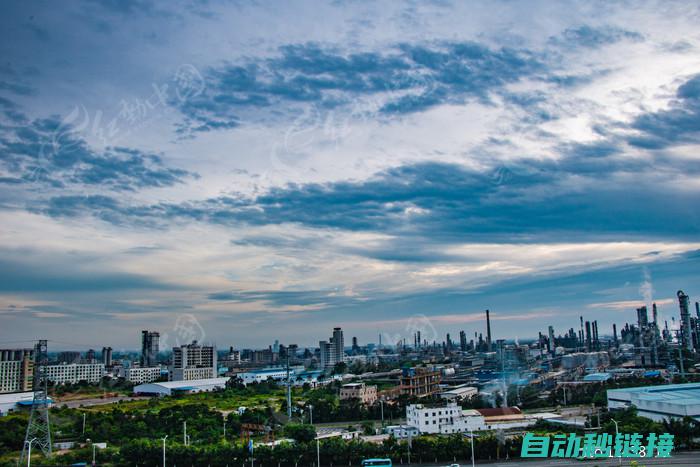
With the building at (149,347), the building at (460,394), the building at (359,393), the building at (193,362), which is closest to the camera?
the building at (460,394)

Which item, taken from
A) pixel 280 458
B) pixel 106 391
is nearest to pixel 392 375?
pixel 106 391

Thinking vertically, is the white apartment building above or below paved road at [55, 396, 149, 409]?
above

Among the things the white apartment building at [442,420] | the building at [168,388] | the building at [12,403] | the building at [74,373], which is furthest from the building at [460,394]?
the building at [74,373]

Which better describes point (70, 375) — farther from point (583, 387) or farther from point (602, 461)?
point (602, 461)

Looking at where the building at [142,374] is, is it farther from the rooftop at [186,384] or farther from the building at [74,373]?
the rooftop at [186,384]

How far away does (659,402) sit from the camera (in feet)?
75.8

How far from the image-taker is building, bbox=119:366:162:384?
59281 mm

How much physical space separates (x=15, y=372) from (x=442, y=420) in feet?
127

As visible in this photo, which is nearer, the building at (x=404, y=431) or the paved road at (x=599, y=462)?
the paved road at (x=599, y=462)

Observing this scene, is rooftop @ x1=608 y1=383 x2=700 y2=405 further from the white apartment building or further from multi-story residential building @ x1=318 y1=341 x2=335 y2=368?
multi-story residential building @ x1=318 y1=341 x2=335 y2=368

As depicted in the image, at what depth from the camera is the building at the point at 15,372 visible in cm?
4641

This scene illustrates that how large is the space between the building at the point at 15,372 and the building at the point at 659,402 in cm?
4194

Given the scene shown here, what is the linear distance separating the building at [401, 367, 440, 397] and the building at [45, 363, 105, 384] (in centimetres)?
3410

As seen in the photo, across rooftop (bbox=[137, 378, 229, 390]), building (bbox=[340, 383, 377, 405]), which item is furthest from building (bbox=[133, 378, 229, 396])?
building (bbox=[340, 383, 377, 405])
